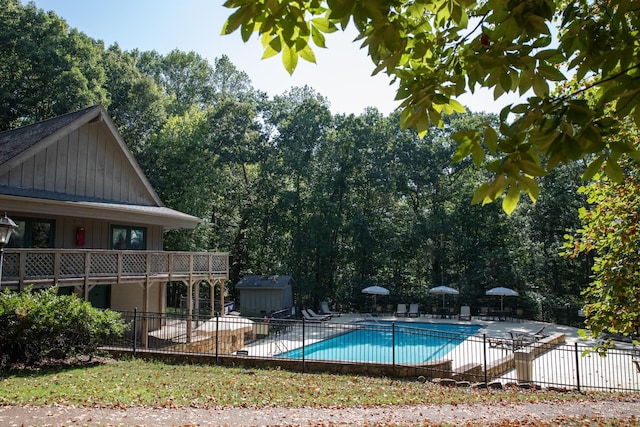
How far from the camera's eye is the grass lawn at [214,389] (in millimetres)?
9688

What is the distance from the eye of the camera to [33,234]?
17.8 meters

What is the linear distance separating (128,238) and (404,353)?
1534cm

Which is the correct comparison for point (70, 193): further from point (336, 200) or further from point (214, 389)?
point (336, 200)

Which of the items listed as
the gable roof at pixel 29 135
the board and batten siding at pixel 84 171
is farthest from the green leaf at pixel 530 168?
the board and batten siding at pixel 84 171

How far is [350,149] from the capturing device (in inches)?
1565

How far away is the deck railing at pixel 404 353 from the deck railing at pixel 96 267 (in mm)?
1938

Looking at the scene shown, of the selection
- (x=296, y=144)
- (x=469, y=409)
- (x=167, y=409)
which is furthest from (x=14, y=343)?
(x=296, y=144)

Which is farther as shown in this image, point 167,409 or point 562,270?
point 562,270

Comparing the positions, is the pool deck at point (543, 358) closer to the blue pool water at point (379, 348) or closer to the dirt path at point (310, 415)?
the blue pool water at point (379, 348)

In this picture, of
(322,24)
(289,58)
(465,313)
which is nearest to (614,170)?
(322,24)

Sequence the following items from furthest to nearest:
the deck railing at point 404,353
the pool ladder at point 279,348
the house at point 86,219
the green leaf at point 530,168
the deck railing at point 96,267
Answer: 1. the pool ladder at point 279,348
2. the house at point 86,219
3. the deck railing at point 96,267
4. the deck railing at point 404,353
5. the green leaf at point 530,168

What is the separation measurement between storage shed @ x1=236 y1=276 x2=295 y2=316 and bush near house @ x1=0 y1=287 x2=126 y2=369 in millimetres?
18403

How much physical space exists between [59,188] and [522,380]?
739 inches

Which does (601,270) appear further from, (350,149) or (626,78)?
(350,149)
